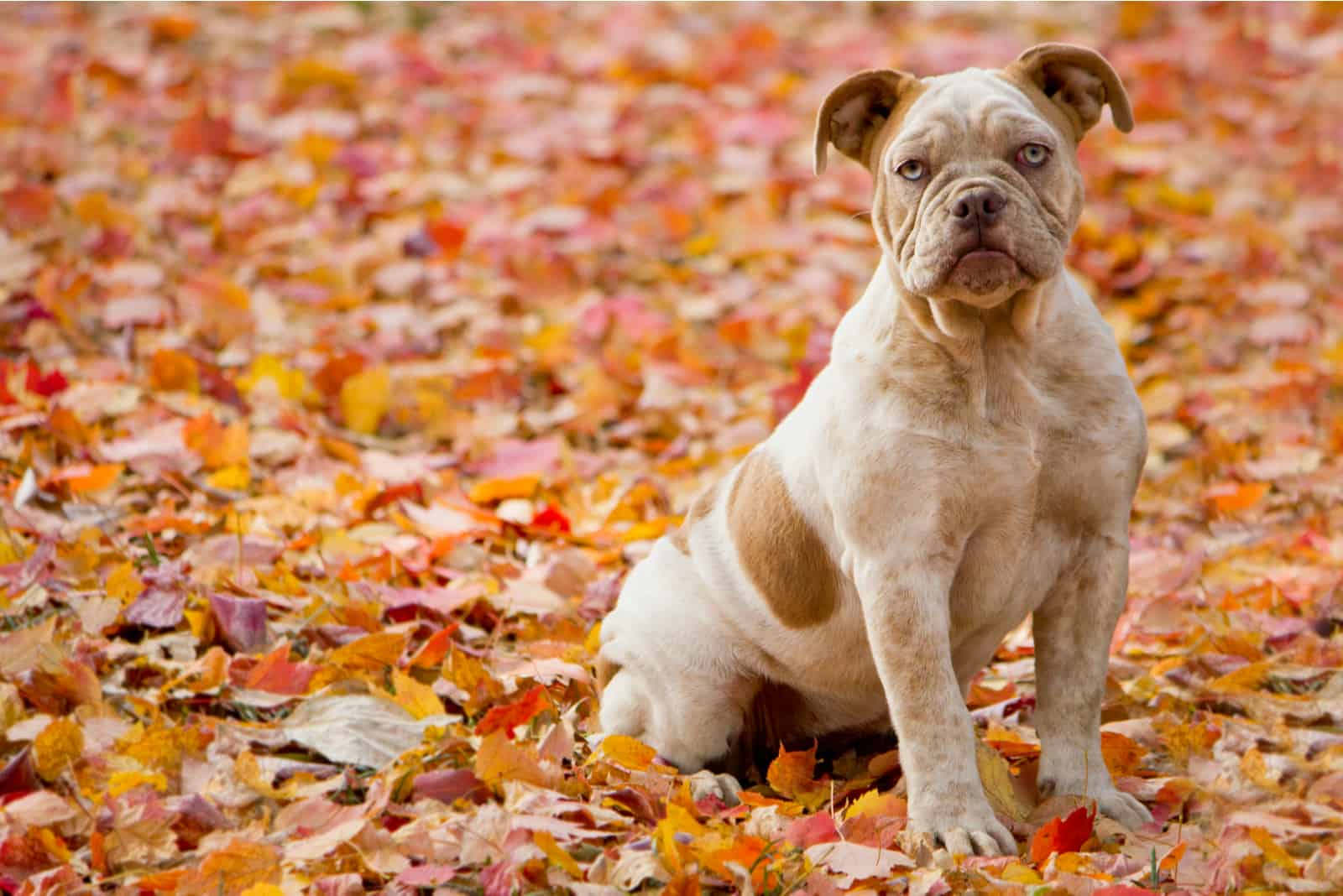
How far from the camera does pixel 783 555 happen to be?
382 cm

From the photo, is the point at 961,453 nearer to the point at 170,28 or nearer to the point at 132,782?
the point at 132,782

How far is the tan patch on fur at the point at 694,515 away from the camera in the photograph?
417 cm

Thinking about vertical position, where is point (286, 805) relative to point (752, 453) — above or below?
below

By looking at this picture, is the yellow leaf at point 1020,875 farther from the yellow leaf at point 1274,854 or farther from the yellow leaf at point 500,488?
the yellow leaf at point 500,488

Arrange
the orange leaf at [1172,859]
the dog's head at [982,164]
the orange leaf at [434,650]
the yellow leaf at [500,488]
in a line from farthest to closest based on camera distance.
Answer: the yellow leaf at [500,488] → the orange leaf at [434,650] → the dog's head at [982,164] → the orange leaf at [1172,859]

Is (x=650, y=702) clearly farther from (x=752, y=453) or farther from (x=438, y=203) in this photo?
(x=438, y=203)

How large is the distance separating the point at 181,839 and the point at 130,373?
3223mm

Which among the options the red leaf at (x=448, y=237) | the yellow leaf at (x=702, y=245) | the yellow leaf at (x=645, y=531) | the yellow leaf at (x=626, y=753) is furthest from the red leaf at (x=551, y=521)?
the yellow leaf at (x=702, y=245)

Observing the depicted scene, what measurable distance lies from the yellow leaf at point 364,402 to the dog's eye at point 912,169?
10.6 feet

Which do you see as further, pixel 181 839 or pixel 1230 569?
pixel 1230 569

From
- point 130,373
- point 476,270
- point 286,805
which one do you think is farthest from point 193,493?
point 476,270

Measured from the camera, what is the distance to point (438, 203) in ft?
27.1

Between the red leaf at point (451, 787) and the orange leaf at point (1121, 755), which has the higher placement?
the red leaf at point (451, 787)

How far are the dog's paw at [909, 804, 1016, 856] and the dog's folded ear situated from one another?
1.56 meters
